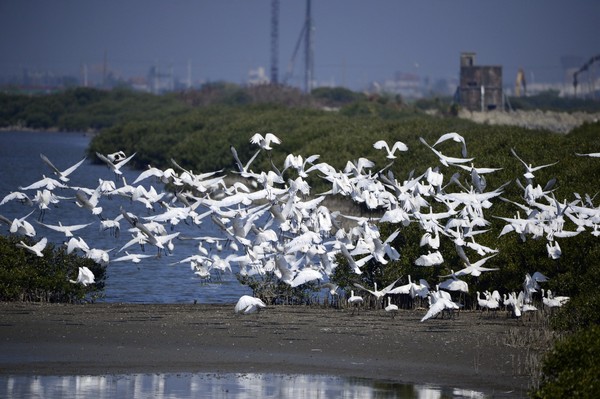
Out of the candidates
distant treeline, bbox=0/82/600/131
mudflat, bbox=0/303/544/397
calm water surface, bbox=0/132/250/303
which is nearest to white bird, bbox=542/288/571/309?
mudflat, bbox=0/303/544/397

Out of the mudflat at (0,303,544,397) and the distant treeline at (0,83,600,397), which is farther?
the distant treeline at (0,83,600,397)

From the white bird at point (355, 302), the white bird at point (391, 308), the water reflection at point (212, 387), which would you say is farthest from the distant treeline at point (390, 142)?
the water reflection at point (212, 387)

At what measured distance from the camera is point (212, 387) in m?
13.4

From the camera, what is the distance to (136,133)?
75.8 metres

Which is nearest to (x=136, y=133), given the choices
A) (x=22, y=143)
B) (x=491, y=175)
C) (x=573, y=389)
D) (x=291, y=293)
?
(x=22, y=143)

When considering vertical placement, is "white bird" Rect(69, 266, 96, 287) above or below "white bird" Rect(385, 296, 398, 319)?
above

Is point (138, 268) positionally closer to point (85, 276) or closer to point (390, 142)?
point (85, 276)

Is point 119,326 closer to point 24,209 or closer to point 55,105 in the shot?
point 24,209

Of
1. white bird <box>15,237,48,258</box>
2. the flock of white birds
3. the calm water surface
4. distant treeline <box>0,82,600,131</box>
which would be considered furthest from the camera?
distant treeline <box>0,82,600,131</box>

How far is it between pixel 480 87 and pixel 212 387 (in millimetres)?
105310

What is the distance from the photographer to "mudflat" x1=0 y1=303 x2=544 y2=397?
14406mm

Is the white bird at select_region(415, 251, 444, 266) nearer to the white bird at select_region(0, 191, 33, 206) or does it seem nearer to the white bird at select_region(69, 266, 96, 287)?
the white bird at select_region(69, 266, 96, 287)

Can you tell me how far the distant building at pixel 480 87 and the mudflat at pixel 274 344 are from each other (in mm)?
99089

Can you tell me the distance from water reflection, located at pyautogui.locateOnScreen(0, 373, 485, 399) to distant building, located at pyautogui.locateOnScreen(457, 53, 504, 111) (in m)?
104
